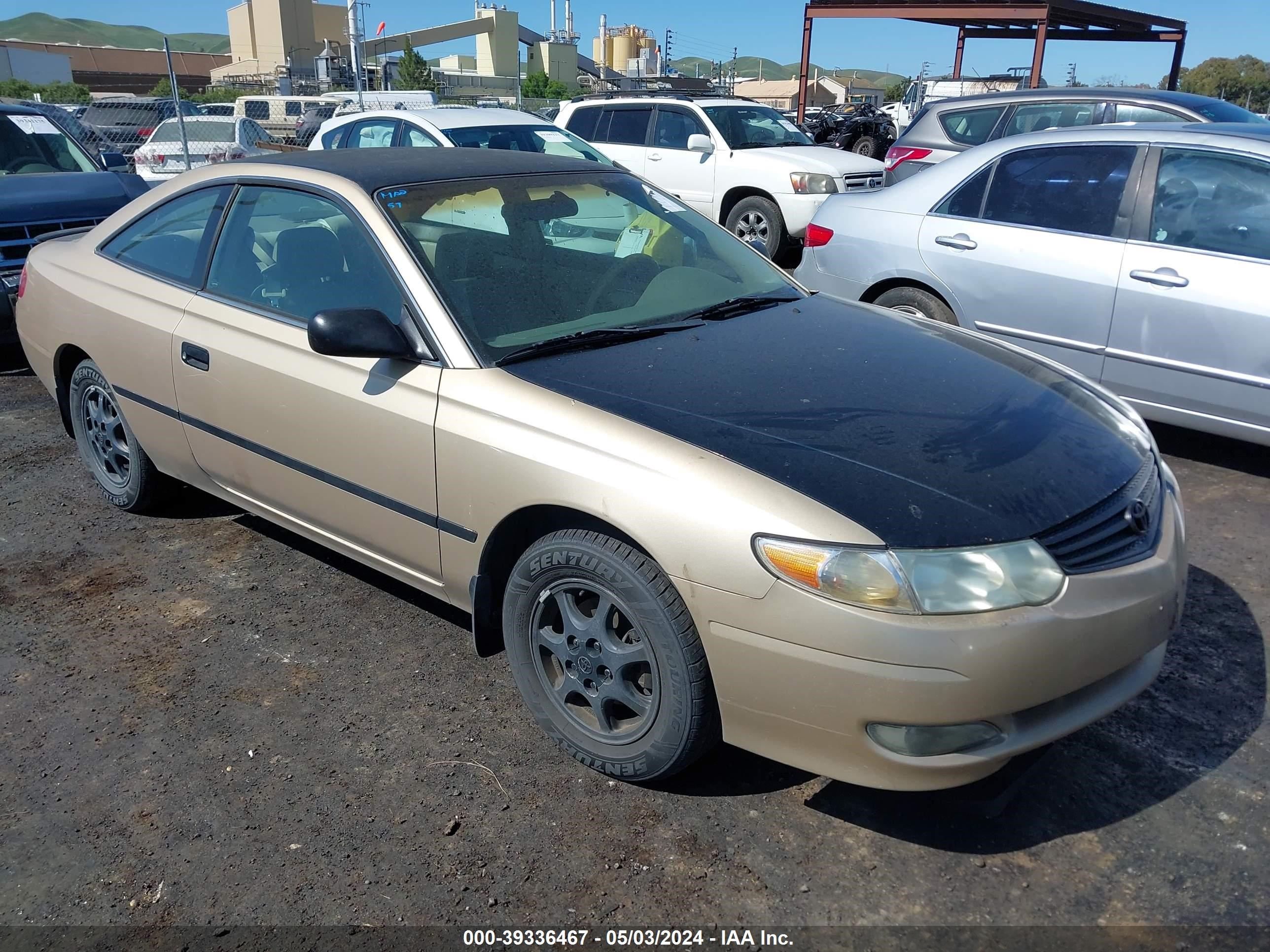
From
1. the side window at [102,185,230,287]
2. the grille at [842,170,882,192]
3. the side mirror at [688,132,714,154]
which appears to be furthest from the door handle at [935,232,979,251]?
the side mirror at [688,132,714,154]

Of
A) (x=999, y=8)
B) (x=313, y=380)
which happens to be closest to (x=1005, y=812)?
(x=313, y=380)

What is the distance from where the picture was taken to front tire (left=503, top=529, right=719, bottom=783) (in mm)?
2471

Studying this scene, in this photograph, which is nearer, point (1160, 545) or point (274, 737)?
point (1160, 545)

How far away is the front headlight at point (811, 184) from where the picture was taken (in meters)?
10.1

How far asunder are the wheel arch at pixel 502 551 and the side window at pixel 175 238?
1.77 m

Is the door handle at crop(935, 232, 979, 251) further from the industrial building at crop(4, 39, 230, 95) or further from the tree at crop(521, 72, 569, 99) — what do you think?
the industrial building at crop(4, 39, 230, 95)

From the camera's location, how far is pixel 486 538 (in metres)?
2.84

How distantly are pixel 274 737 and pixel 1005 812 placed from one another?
205 cm

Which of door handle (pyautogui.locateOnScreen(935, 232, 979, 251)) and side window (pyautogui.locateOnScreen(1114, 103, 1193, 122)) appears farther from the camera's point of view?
side window (pyautogui.locateOnScreen(1114, 103, 1193, 122))

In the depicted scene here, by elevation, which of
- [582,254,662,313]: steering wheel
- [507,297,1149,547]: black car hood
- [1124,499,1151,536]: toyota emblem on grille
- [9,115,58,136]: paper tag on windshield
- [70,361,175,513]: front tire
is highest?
[9,115,58,136]: paper tag on windshield

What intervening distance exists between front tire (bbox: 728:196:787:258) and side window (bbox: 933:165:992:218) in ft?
15.8

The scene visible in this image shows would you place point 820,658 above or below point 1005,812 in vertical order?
above

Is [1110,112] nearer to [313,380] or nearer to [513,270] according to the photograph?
[513,270]

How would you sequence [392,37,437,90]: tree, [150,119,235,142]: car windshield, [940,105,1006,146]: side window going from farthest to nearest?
1. [392,37,437,90]: tree
2. [150,119,235,142]: car windshield
3. [940,105,1006,146]: side window
